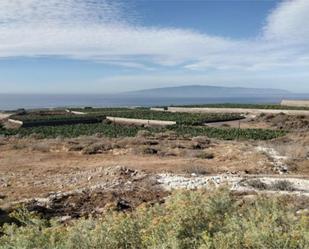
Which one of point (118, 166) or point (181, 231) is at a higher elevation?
point (181, 231)

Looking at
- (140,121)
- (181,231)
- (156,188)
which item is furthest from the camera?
(140,121)

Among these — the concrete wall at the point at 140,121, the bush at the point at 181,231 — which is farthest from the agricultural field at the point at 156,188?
the concrete wall at the point at 140,121

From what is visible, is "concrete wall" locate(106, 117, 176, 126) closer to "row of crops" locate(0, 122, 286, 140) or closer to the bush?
"row of crops" locate(0, 122, 286, 140)

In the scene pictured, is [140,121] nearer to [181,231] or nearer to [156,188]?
[156,188]

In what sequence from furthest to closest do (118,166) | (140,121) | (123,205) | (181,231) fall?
(140,121) → (118,166) → (123,205) → (181,231)

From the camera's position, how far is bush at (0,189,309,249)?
5.00 metres

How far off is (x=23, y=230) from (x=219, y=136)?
30.7 metres

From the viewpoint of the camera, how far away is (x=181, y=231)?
552 centimetres

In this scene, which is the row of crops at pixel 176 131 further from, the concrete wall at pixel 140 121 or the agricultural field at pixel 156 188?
the concrete wall at pixel 140 121

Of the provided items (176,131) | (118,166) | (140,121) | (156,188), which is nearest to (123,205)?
(156,188)

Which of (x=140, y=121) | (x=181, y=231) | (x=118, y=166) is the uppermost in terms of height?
(x=181, y=231)

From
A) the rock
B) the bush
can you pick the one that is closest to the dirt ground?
the rock

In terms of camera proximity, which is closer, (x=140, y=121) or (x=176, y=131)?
(x=176, y=131)

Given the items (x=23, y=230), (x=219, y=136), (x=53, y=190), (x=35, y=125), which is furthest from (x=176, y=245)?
(x=35, y=125)
